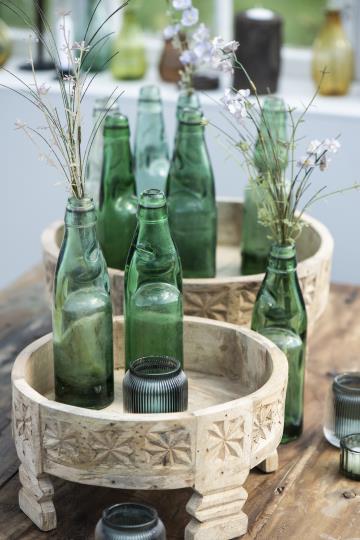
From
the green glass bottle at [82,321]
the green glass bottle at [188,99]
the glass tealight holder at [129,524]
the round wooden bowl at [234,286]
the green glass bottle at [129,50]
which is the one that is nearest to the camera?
the glass tealight holder at [129,524]

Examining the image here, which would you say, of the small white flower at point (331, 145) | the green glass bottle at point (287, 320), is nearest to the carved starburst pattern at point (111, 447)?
the green glass bottle at point (287, 320)

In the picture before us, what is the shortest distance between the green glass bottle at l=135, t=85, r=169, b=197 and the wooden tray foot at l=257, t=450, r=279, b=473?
660mm

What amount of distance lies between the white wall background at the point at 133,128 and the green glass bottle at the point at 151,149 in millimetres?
848

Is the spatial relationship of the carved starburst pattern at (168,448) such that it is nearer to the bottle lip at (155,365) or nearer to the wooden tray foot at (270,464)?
the bottle lip at (155,365)

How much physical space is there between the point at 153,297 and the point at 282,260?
0.63ft

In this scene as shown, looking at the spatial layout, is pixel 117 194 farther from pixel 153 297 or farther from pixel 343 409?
pixel 343 409

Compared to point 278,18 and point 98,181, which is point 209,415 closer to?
point 98,181

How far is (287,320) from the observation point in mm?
1433

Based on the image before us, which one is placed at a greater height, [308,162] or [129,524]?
[308,162]

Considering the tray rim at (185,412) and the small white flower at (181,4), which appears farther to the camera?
the small white flower at (181,4)

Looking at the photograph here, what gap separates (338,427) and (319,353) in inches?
13.7

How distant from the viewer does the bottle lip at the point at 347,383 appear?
1.40m

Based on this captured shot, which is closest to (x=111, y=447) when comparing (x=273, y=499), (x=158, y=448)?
(x=158, y=448)

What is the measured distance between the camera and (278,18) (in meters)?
2.65
